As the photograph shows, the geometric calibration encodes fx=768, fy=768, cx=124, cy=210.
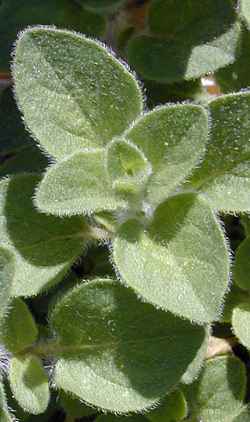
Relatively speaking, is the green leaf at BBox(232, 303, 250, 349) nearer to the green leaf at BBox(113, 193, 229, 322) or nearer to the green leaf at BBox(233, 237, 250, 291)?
the green leaf at BBox(233, 237, 250, 291)

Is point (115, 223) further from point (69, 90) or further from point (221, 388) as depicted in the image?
point (221, 388)

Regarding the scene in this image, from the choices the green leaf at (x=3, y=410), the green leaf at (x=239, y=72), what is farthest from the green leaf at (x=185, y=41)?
the green leaf at (x=3, y=410)

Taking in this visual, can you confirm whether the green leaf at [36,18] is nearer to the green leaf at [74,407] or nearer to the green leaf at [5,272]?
the green leaf at [5,272]

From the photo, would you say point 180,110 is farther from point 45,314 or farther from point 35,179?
point 45,314

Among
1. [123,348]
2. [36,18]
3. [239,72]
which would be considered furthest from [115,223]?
[36,18]

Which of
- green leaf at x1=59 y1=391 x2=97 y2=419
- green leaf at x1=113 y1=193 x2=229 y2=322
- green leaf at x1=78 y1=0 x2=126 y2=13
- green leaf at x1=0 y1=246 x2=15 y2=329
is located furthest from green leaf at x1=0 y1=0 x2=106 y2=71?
green leaf at x1=59 y1=391 x2=97 y2=419
